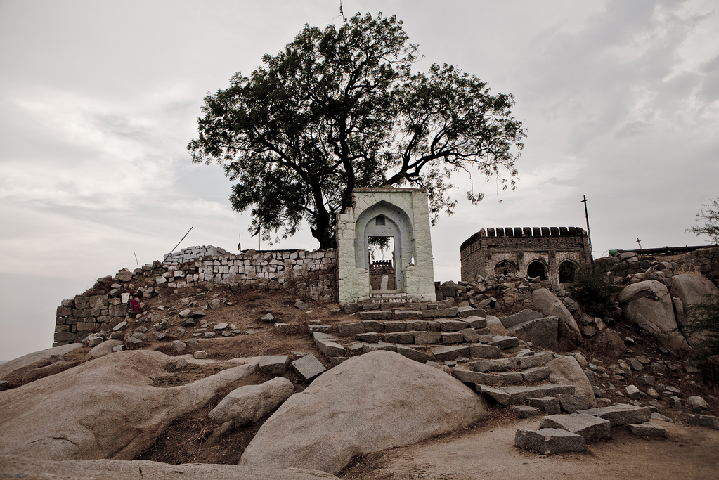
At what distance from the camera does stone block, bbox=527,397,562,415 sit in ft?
19.2

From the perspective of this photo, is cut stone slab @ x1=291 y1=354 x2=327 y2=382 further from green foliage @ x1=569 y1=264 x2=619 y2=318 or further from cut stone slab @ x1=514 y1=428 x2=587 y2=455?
green foliage @ x1=569 y1=264 x2=619 y2=318

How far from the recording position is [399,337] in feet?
29.4

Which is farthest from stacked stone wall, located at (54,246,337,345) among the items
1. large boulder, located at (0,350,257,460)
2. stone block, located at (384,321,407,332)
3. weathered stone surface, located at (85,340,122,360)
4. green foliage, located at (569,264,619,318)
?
green foliage, located at (569,264,619,318)

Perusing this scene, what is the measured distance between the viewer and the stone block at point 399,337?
895 centimetres

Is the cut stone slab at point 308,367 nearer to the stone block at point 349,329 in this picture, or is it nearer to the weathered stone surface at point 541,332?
the stone block at point 349,329

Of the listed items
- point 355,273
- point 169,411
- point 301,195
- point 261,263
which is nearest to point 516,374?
point 169,411

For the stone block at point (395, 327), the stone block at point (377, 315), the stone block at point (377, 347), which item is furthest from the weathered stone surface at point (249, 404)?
the stone block at point (377, 315)

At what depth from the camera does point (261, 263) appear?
→ 1373 centimetres

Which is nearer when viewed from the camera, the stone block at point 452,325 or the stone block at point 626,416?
the stone block at point 626,416

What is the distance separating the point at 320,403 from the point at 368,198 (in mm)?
9180

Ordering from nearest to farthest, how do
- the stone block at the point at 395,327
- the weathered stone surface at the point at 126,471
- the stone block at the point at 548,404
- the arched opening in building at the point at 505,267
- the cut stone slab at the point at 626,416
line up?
the weathered stone surface at the point at 126,471 → the cut stone slab at the point at 626,416 → the stone block at the point at 548,404 → the stone block at the point at 395,327 → the arched opening in building at the point at 505,267

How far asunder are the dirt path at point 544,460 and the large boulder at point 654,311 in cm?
759

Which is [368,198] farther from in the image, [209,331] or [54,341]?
[54,341]

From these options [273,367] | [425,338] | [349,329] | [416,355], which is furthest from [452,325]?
[273,367]
